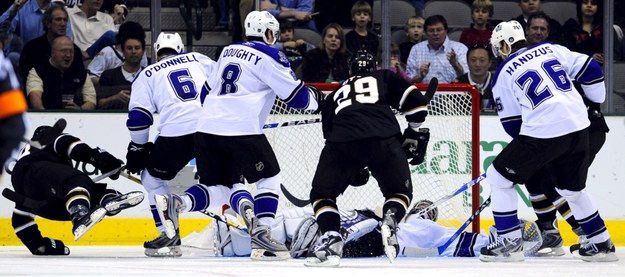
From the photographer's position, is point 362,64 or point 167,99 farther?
point 167,99

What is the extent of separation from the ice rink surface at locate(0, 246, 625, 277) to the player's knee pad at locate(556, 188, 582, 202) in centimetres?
33

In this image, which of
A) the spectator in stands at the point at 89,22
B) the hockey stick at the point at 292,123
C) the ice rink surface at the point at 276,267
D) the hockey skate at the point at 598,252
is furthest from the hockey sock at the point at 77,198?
the hockey skate at the point at 598,252

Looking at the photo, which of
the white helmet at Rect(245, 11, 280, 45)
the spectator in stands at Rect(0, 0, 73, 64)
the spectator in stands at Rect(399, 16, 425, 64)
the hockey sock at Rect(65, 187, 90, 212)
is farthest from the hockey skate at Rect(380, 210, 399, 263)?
the spectator in stands at Rect(0, 0, 73, 64)

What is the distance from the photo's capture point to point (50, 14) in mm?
9391

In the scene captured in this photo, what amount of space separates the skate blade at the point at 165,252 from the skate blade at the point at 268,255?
0.62 meters

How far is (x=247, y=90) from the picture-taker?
754cm

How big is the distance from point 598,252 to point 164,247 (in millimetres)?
2414

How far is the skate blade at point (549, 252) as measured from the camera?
26.1ft

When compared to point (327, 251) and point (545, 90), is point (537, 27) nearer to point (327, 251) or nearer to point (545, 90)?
point (545, 90)

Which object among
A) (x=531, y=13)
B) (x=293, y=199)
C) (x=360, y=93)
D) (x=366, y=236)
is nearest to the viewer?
(x=360, y=93)

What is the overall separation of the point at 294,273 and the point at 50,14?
3.81m

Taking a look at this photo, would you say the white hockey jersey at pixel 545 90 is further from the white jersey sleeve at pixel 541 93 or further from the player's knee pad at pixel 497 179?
the player's knee pad at pixel 497 179

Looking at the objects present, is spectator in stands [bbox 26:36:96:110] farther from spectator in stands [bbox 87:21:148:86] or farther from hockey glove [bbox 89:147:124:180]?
hockey glove [bbox 89:147:124:180]

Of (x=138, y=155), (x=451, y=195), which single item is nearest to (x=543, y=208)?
(x=451, y=195)
